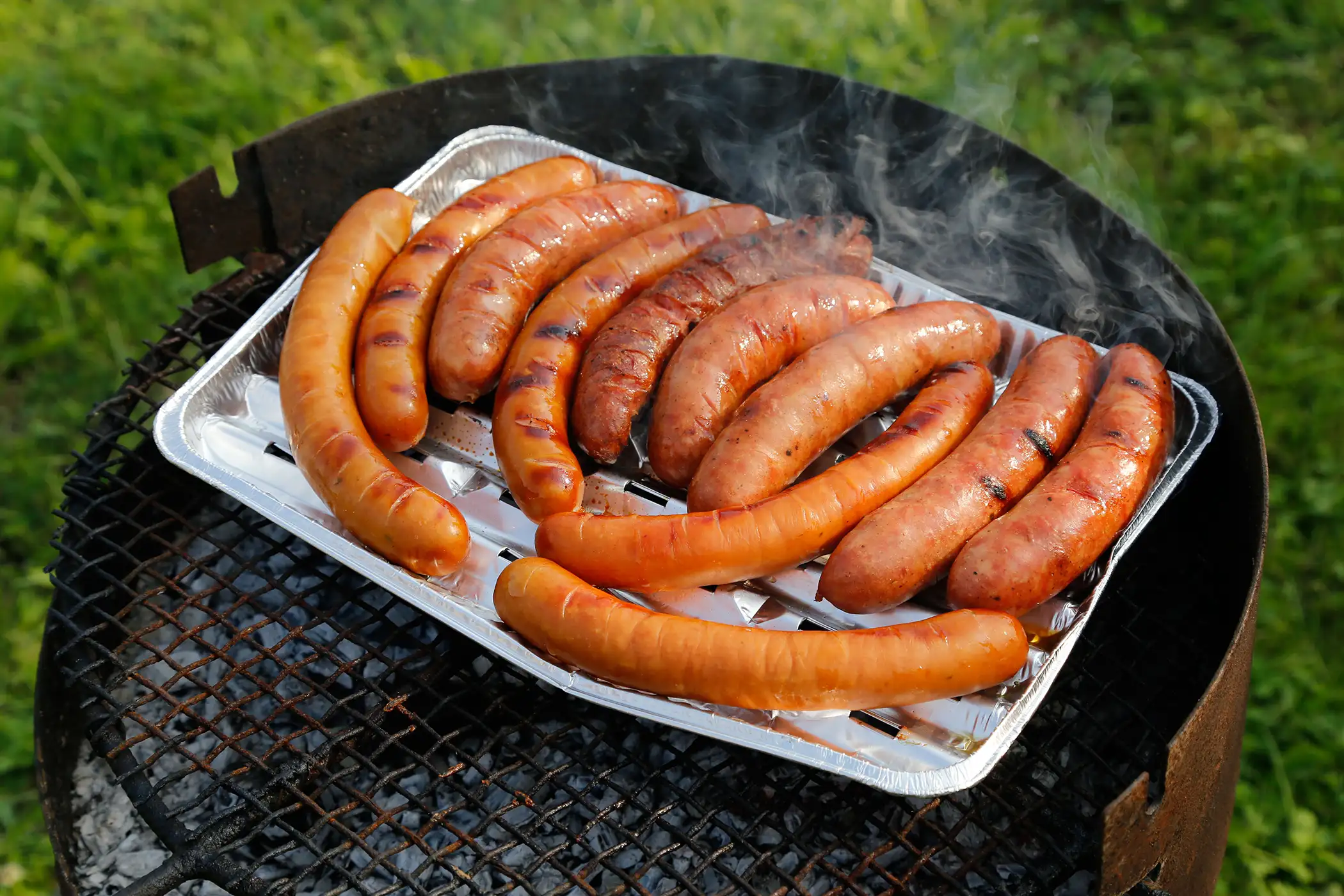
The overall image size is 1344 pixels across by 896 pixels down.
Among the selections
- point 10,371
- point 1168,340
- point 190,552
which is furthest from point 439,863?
point 10,371

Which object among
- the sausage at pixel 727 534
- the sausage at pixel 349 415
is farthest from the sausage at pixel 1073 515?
the sausage at pixel 349 415

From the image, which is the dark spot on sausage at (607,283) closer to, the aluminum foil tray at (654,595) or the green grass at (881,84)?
the aluminum foil tray at (654,595)

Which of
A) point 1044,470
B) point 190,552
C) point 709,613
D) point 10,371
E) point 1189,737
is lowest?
point 10,371

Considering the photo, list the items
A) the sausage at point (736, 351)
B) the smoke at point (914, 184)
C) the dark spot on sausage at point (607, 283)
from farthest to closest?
the smoke at point (914, 184), the dark spot on sausage at point (607, 283), the sausage at point (736, 351)

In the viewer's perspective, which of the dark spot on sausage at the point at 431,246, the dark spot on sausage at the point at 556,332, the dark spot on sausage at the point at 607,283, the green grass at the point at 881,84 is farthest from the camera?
the green grass at the point at 881,84

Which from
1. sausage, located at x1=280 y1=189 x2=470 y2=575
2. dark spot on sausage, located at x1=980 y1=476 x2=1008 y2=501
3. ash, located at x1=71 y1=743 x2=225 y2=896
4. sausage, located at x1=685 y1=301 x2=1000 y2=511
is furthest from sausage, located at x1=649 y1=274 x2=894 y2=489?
ash, located at x1=71 y1=743 x2=225 y2=896

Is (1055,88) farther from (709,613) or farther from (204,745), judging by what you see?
(204,745)
